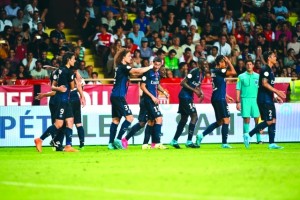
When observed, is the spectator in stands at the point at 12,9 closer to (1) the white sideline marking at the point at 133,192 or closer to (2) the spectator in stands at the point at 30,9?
(2) the spectator in stands at the point at 30,9

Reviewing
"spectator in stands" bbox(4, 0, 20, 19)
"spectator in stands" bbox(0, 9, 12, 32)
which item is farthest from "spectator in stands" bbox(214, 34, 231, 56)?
"spectator in stands" bbox(0, 9, 12, 32)

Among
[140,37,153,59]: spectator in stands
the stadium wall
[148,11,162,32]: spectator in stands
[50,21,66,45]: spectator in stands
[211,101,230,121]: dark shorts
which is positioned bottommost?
the stadium wall

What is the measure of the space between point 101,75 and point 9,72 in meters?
3.93

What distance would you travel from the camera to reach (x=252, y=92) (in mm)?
23781

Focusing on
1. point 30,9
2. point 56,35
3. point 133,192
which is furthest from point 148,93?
point 30,9

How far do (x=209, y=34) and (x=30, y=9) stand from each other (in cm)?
659

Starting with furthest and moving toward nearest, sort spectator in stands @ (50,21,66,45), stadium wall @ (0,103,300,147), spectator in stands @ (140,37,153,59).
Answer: spectator in stands @ (140,37,153,59) < spectator in stands @ (50,21,66,45) < stadium wall @ (0,103,300,147)

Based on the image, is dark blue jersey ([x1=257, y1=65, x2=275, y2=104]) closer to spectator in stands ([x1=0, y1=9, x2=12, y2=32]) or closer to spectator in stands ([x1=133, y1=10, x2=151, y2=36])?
spectator in stands ([x1=133, y1=10, x2=151, y2=36])

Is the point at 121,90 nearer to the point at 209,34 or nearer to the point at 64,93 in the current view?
the point at 64,93

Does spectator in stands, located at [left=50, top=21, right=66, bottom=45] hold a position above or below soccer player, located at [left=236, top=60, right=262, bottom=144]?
above

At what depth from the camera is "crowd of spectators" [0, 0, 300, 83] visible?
2791cm

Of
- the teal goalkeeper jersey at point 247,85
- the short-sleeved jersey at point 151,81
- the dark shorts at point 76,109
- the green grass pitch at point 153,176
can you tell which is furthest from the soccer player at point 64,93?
the teal goalkeeper jersey at point 247,85

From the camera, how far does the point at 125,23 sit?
3055cm

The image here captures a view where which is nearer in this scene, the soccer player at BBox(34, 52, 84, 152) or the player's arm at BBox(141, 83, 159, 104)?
the soccer player at BBox(34, 52, 84, 152)
